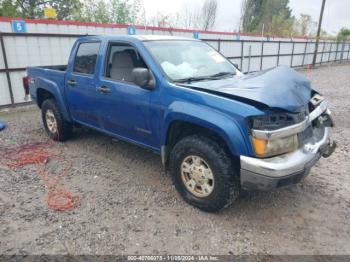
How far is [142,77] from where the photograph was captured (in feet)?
11.0

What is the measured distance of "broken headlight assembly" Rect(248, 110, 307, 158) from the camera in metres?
2.71

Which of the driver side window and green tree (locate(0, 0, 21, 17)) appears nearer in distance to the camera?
the driver side window

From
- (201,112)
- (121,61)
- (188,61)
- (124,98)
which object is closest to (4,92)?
(121,61)

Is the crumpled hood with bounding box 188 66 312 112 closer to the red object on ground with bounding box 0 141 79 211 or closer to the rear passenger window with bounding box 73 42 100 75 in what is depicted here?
the rear passenger window with bounding box 73 42 100 75

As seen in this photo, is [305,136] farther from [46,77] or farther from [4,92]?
[4,92]

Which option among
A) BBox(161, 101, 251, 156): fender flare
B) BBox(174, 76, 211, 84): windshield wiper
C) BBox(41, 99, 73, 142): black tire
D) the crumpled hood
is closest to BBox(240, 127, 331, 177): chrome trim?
BBox(161, 101, 251, 156): fender flare

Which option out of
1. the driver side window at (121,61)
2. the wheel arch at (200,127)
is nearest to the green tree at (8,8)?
the driver side window at (121,61)

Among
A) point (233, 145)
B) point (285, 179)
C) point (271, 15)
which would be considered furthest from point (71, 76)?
point (271, 15)

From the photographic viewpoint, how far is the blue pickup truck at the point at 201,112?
2.76 meters

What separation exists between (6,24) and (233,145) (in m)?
7.97

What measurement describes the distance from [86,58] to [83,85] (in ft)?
1.49

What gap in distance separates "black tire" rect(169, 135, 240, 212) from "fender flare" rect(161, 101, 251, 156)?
189mm

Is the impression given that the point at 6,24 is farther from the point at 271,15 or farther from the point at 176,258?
the point at 271,15

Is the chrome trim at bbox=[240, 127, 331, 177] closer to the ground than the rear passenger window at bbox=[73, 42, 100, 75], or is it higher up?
closer to the ground
